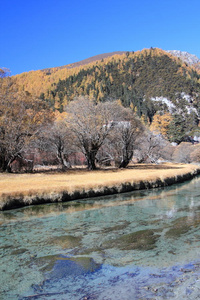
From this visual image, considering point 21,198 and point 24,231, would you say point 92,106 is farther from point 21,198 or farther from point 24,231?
point 24,231

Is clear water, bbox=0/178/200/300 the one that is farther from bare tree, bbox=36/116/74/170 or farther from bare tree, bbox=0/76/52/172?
bare tree, bbox=36/116/74/170

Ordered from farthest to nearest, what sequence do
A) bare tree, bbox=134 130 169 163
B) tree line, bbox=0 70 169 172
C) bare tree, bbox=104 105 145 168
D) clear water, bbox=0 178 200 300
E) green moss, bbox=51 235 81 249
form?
bare tree, bbox=134 130 169 163 → bare tree, bbox=104 105 145 168 → tree line, bbox=0 70 169 172 → green moss, bbox=51 235 81 249 → clear water, bbox=0 178 200 300

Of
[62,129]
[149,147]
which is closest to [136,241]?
[62,129]

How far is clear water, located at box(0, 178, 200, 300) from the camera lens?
729 cm

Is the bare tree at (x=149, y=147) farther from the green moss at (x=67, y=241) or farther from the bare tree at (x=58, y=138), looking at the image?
the green moss at (x=67, y=241)

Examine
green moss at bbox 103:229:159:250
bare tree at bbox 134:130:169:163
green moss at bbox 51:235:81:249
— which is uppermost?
bare tree at bbox 134:130:169:163

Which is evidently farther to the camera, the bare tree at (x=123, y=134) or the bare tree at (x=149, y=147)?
the bare tree at (x=149, y=147)

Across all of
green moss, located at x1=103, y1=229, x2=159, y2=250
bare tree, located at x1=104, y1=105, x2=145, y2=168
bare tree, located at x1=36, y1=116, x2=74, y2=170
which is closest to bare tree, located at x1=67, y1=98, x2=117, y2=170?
bare tree, located at x1=36, y1=116, x2=74, y2=170

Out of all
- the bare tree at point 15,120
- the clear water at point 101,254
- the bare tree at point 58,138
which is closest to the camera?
the clear water at point 101,254

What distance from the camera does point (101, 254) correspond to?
1012cm

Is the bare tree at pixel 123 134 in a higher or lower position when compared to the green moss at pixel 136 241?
higher

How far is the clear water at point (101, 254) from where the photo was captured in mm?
7293

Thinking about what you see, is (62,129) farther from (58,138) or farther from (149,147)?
(149,147)

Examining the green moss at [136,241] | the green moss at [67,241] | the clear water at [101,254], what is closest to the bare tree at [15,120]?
the clear water at [101,254]
